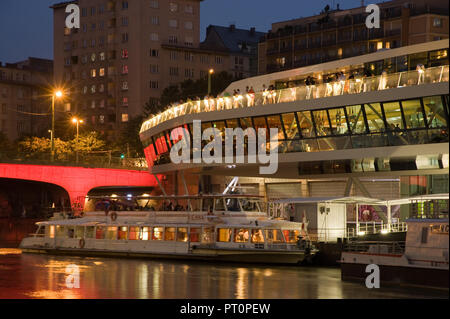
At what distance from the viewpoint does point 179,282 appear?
36.6 metres

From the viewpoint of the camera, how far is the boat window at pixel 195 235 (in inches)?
1858

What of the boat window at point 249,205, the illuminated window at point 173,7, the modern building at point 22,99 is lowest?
the boat window at point 249,205

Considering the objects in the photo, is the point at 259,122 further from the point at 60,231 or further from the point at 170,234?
the point at 60,231

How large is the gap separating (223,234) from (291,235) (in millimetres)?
3934

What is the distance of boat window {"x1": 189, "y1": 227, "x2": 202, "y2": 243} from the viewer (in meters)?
47.2

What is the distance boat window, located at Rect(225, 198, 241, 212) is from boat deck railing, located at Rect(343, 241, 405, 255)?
25.6 ft

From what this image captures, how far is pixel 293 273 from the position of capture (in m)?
39.8

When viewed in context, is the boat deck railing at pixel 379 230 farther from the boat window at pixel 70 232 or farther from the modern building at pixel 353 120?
the boat window at pixel 70 232

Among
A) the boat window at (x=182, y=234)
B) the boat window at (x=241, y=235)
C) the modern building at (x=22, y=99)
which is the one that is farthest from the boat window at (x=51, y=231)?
the modern building at (x=22, y=99)

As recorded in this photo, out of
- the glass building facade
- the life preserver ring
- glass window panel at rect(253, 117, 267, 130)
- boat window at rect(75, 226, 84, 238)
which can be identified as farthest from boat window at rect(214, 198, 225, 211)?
boat window at rect(75, 226, 84, 238)

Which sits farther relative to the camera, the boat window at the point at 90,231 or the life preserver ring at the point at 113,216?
the boat window at the point at 90,231

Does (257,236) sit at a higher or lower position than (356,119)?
lower

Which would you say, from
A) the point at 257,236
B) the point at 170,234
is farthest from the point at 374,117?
the point at 170,234

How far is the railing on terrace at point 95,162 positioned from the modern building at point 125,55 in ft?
129
